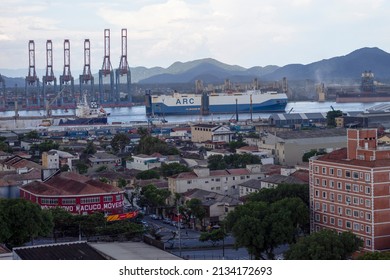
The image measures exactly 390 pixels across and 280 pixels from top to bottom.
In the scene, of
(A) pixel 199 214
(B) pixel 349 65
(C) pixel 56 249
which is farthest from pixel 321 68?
(C) pixel 56 249

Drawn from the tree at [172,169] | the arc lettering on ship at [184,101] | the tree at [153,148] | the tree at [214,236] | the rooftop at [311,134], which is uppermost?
the arc lettering on ship at [184,101]

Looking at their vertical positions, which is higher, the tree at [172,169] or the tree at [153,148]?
the tree at [153,148]

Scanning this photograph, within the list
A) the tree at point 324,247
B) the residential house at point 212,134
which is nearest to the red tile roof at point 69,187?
the tree at point 324,247

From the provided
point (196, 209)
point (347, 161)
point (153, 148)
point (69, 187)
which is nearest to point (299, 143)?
point (153, 148)

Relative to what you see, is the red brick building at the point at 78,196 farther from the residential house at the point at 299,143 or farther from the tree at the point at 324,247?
the residential house at the point at 299,143

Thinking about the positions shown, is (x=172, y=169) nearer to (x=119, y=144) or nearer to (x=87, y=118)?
(x=119, y=144)
